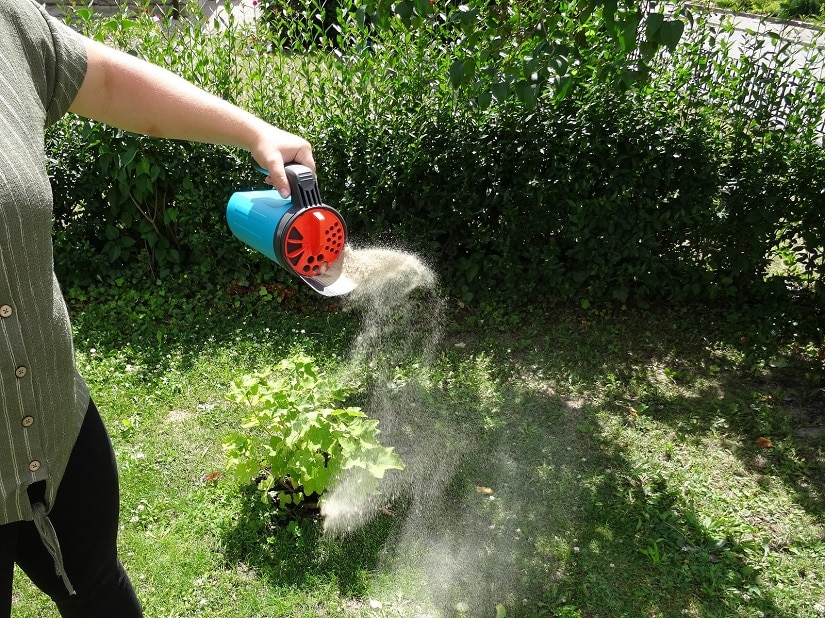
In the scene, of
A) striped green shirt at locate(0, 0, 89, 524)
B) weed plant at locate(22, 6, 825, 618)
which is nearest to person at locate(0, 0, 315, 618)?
striped green shirt at locate(0, 0, 89, 524)

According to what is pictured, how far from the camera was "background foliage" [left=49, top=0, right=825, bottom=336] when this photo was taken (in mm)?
3818

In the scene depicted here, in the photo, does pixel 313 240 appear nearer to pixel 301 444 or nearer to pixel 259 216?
pixel 259 216

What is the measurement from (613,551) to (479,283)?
6.33ft

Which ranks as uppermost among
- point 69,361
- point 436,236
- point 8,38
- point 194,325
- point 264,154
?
point 8,38

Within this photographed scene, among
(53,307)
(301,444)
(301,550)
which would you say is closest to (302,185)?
(53,307)

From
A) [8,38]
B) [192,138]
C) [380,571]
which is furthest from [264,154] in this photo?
[380,571]

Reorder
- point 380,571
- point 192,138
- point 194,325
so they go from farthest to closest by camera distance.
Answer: point 194,325, point 380,571, point 192,138

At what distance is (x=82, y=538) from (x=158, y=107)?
0.95 meters

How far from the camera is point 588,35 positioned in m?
3.69

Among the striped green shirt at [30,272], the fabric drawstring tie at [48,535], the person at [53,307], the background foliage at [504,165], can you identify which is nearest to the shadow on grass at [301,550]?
the person at [53,307]

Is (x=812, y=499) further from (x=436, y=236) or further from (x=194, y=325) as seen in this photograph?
(x=194, y=325)

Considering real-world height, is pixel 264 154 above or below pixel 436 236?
above

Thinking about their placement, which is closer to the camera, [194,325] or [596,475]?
[596,475]

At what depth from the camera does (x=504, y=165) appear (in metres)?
3.95
